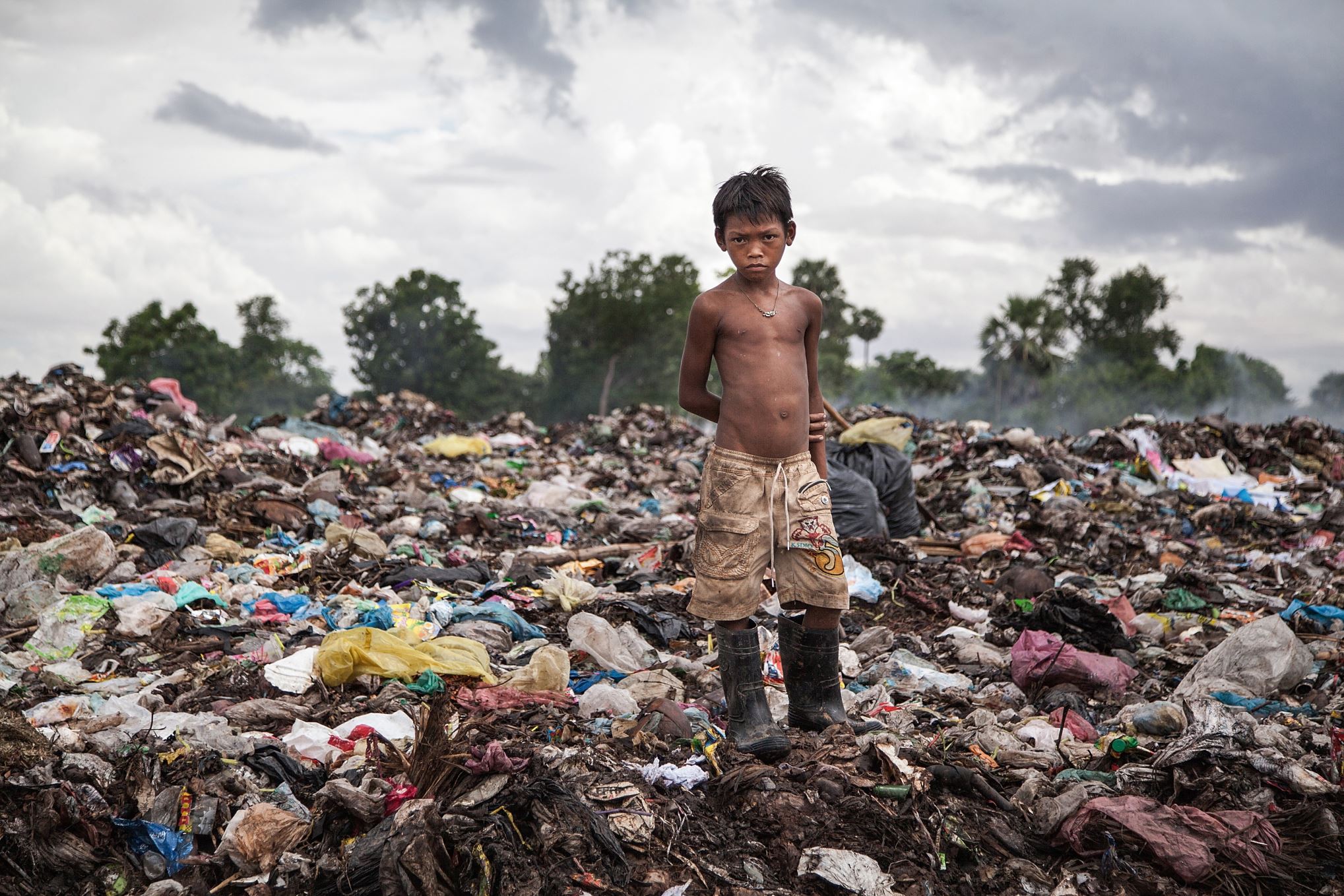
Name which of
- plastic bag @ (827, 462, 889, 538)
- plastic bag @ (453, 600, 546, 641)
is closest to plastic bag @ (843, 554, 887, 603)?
plastic bag @ (827, 462, 889, 538)

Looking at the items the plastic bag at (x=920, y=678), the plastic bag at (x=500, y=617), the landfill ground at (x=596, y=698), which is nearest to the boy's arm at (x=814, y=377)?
the landfill ground at (x=596, y=698)

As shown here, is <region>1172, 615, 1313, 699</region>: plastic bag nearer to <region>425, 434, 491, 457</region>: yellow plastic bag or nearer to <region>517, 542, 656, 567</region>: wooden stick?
<region>517, 542, 656, 567</region>: wooden stick

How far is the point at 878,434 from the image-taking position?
24.9ft

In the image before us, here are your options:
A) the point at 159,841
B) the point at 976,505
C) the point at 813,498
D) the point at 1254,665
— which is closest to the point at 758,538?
the point at 813,498

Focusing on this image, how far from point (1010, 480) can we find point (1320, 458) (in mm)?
4096

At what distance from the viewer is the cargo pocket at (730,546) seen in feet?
9.61

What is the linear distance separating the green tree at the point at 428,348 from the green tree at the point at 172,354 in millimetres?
4778

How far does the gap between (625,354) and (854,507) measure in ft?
97.6

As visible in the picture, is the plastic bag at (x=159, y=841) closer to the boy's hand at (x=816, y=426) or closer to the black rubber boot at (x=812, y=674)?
the black rubber boot at (x=812, y=674)

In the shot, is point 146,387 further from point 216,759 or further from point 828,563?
point 828,563

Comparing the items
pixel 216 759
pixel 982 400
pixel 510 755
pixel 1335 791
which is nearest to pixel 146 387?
pixel 216 759

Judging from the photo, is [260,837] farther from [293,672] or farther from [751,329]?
[751,329]

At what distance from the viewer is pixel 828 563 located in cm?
296

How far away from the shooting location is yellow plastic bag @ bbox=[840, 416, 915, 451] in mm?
7551
